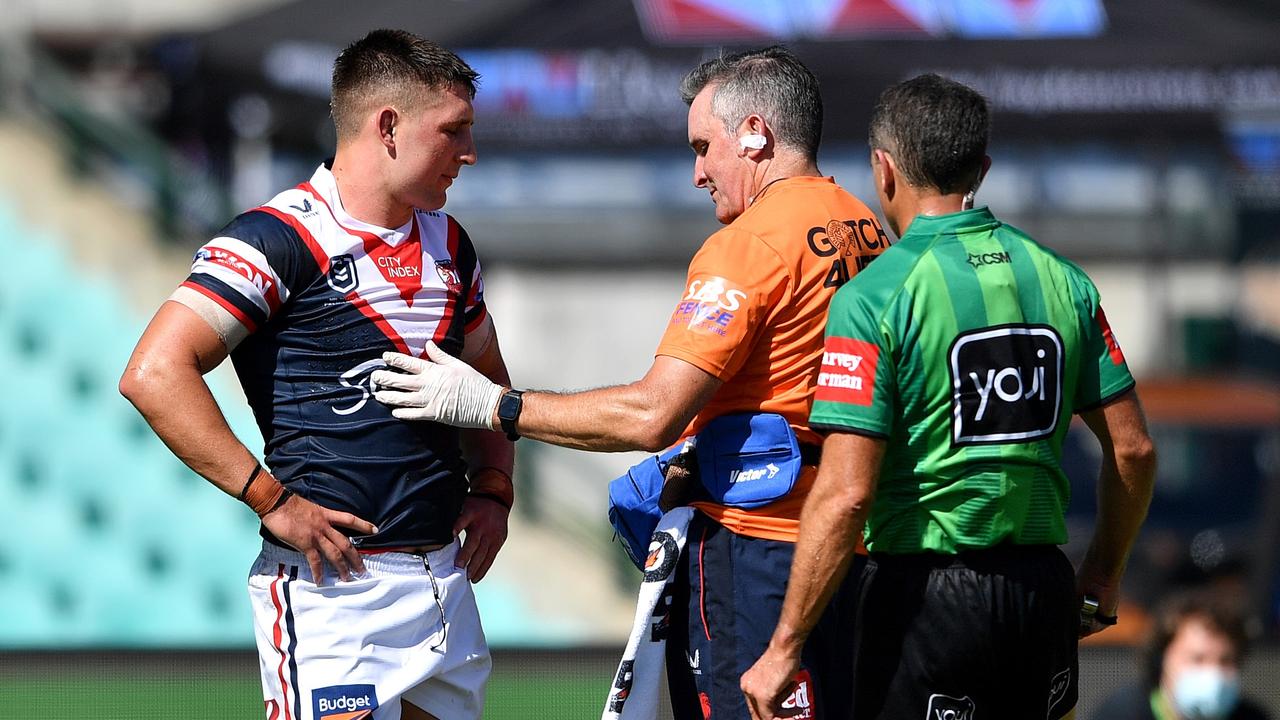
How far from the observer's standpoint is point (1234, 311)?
917cm

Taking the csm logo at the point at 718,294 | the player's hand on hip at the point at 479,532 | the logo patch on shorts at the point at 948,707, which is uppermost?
the csm logo at the point at 718,294

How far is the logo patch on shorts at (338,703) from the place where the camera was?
8.77ft

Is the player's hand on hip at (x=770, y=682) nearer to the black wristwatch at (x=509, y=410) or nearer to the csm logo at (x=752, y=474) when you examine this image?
the csm logo at (x=752, y=474)

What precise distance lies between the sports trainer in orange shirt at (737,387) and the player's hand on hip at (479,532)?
309mm

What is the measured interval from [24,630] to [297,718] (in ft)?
15.5

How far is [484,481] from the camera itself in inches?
121

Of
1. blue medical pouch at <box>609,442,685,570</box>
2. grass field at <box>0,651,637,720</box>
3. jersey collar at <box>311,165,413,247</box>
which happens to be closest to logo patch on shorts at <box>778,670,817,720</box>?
blue medical pouch at <box>609,442,685,570</box>

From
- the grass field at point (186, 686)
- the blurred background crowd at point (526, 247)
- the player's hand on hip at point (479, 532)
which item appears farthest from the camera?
the blurred background crowd at point (526, 247)

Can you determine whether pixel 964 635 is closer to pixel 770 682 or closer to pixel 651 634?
pixel 770 682

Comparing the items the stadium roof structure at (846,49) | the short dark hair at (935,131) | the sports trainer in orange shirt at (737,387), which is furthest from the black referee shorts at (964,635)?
the stadium roof structure at (846,49)

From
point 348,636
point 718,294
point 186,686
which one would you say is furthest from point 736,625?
point 186,686

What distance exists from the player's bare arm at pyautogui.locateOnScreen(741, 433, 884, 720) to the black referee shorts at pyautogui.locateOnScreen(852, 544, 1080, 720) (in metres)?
0.17

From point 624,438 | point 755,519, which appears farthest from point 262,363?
point 755,519

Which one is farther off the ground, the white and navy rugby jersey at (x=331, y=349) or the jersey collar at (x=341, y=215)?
the jersey collar at (x=341, y=215)
